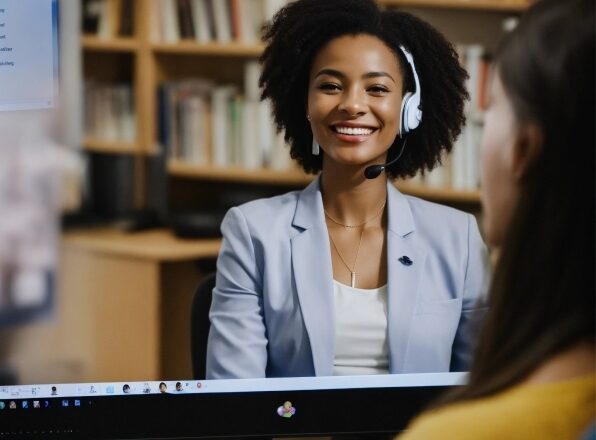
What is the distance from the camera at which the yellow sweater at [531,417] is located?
68cm

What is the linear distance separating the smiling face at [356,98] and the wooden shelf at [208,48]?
157 cm

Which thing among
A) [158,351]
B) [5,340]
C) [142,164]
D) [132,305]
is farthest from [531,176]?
[142,164]

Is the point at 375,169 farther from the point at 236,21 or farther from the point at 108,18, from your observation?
the point at 108,18

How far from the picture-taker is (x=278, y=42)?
43.3 inches

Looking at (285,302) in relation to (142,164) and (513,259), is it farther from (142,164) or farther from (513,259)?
(142,164)

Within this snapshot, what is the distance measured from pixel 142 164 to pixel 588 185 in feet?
8.55

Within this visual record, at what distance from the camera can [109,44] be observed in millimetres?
3150

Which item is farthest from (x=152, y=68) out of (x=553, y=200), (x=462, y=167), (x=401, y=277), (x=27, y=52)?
(x=553, y=200)

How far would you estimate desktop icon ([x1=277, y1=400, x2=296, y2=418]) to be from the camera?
1033 millimetres

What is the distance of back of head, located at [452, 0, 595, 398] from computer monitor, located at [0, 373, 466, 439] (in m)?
0.33

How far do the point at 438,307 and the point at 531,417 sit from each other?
39cm

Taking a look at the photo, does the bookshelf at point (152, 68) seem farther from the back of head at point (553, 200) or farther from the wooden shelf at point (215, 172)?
the back of head at point (553, 200)

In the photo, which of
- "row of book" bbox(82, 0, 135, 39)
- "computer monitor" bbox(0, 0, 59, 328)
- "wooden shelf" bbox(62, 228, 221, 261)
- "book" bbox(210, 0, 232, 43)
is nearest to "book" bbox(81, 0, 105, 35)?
"row of book" bbox(82, 0, 135, 39)

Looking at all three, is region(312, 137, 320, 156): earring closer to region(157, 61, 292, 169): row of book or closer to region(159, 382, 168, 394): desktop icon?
region(159, 382, 168, 394): desktop icon
